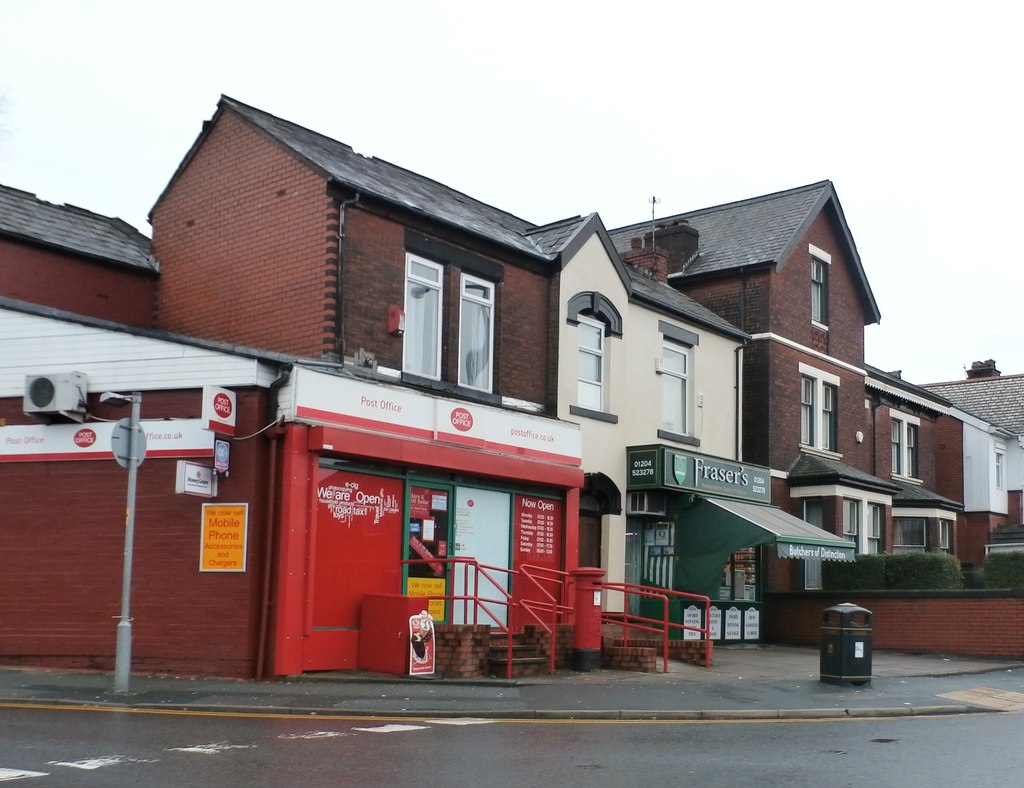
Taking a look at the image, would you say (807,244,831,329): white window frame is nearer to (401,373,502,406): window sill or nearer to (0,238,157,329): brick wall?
(401,373,502,406): window sill

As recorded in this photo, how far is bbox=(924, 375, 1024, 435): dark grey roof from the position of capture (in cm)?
4241

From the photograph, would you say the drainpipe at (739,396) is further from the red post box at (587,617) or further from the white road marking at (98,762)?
the white road marking at (98,762)

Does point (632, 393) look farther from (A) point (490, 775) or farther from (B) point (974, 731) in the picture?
(A) point (490, 775)

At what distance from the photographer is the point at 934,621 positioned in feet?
77.1

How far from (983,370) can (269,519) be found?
4061cm

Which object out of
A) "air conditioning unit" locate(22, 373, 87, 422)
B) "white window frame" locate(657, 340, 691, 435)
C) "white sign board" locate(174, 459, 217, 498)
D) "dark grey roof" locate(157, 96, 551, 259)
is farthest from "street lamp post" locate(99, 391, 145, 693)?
"white window frame" locate(657, 340, 691, 435)

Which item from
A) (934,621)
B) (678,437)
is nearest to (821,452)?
(934,621)

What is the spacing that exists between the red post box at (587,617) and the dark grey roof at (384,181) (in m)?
5.58

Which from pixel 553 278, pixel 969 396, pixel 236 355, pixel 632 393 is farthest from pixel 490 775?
pixel 969 396

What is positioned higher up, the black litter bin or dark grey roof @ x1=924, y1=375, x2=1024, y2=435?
dark grey roof @ x1=924, y1=375, x2=1024, y2=435

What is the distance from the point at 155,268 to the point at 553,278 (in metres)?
6.58

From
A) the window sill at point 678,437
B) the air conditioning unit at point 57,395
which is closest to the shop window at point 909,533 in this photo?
the window sill at point 678,437

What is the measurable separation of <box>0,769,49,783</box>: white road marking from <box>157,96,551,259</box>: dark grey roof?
1029 centimetres

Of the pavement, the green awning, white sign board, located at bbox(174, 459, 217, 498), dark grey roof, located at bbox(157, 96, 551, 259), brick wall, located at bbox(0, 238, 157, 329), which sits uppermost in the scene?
dark grey roof, located at bbox(157, 96, 551, 259)
